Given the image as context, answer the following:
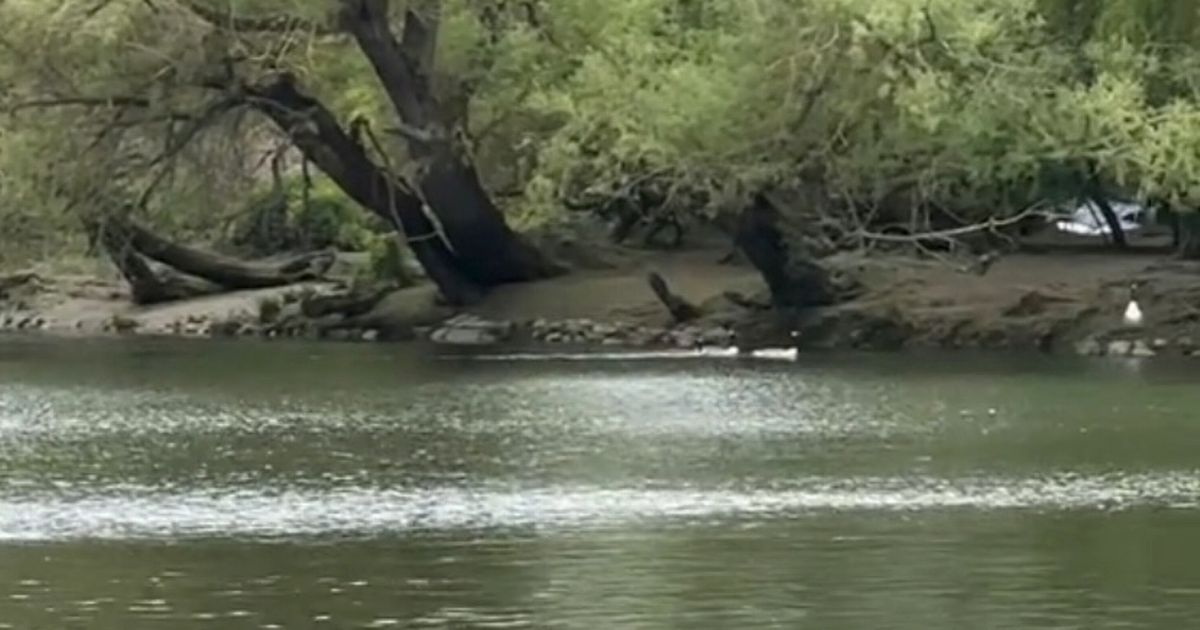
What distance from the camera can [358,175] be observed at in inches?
1553

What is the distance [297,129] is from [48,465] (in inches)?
616

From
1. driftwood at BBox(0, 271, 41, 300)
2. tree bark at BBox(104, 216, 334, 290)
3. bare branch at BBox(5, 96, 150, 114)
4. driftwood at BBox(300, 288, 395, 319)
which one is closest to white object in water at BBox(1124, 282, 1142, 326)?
driftwood at BBox(300, 288, 395, 319)

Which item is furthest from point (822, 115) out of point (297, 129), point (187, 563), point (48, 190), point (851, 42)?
point (187, 563)

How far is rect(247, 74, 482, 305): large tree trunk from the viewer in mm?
37656

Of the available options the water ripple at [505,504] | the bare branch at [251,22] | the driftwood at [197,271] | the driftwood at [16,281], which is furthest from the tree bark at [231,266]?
the water ripple at [505,504]

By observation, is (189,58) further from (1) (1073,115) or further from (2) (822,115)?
(1) (1073,115)

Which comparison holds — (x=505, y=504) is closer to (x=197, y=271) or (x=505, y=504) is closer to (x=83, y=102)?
(x=83, y=102)

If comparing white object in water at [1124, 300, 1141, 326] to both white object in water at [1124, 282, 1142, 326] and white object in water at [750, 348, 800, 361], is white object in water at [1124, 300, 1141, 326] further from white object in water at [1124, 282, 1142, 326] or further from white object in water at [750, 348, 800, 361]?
white object in water at [750, 348, 800, 361]

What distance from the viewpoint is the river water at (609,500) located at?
1510 centimetres

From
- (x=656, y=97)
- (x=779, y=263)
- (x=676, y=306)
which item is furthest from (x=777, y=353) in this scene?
(x=656, y=97)

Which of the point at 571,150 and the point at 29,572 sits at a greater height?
the point at 571,150

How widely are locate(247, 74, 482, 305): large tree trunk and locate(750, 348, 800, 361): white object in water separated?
5937 millimetres

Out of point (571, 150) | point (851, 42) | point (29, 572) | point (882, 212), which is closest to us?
point (29, 572)

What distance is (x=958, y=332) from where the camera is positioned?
37.4 m
